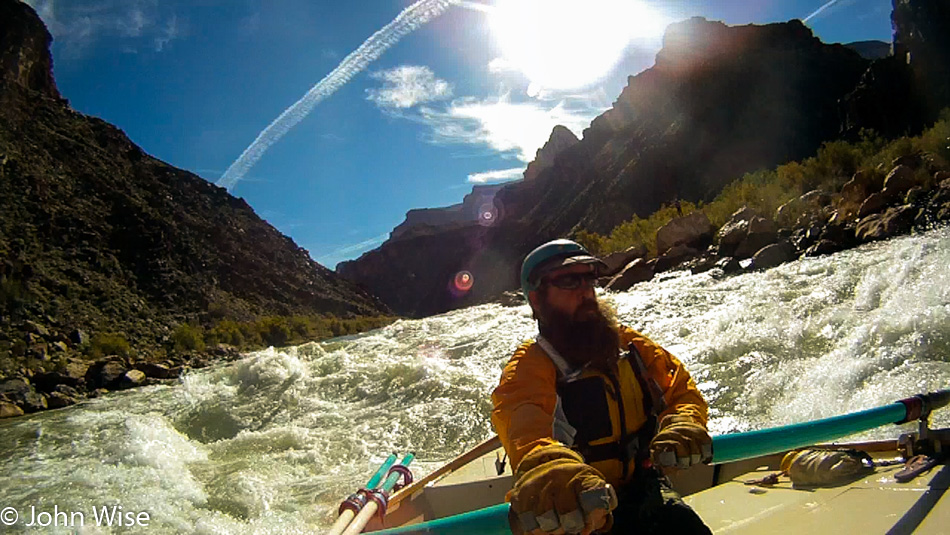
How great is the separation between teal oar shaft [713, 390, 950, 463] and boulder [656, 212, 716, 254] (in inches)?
646

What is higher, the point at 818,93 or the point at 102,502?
the point at 818,93

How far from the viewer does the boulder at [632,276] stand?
16688 millimetres

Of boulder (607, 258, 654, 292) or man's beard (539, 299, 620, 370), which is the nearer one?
man's beard (539, 299, 620, 370)

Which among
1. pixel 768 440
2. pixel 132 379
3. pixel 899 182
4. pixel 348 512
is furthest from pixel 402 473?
pixel 899 182

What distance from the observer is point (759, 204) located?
1945 cm

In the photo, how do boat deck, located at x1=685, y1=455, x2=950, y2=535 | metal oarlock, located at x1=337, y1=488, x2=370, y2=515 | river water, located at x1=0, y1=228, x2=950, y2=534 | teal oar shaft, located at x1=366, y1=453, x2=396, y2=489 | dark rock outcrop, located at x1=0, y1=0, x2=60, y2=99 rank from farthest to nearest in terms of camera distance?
dark rock outcrop, located at x1=0, y1=0, x2=60, y2=99 < river water, located at x1=0, y1=228, x2=950, y2=534 < teal oar shaft, located at x1=366, y1=453, x2=396, y2=489 < metal oarlock, located at x1=337, y1=488, x2=370, y2=515 < boat deck, located at x1=685, y1=455, x2=950, y2=535

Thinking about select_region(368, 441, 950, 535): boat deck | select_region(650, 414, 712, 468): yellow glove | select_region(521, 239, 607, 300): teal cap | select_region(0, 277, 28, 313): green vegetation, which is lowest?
select_region(368, 441, 950, 535): boat deck

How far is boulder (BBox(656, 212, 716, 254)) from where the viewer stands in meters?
18.3

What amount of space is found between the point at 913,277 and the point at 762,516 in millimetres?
5761

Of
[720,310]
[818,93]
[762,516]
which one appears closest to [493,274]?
[818,93]

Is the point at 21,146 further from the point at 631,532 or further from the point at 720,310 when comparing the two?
the point at 631,532

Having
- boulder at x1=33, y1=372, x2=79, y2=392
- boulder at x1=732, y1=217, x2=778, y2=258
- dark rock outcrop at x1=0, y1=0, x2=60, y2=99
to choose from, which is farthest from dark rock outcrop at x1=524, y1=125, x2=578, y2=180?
boulder at x1=33, y1=372, x2=79, y2=392

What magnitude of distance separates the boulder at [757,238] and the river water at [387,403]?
3062 millimetres

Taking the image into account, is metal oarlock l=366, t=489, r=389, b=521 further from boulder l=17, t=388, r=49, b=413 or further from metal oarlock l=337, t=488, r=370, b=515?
boulder l=17, t=388, r=49, b=413
